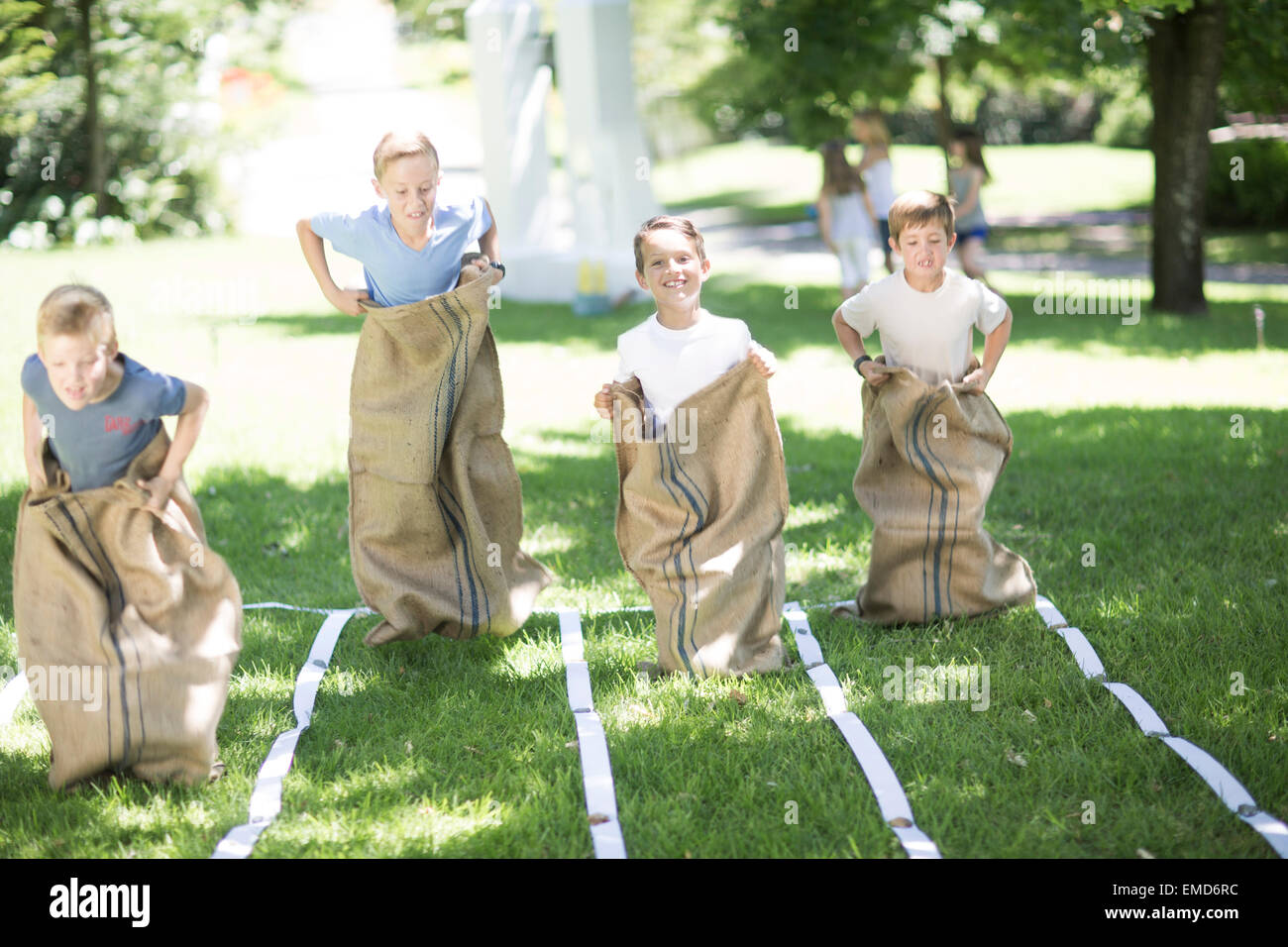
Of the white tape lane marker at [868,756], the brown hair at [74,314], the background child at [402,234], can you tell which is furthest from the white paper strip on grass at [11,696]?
the white tape lane marker at [868,756]

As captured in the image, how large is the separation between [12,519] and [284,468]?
1663 mm

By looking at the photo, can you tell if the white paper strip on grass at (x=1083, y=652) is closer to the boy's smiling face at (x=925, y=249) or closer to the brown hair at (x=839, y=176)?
the boy's smiling face at (x=925, y=249)

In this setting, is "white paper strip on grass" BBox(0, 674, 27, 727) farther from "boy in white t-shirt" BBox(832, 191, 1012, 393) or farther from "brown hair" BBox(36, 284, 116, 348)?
"boy in white t-shirt" BBox(832, 191, 1012, 393)

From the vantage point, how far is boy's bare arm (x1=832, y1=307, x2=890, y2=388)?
5.02 meters

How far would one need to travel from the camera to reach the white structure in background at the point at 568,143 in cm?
1462

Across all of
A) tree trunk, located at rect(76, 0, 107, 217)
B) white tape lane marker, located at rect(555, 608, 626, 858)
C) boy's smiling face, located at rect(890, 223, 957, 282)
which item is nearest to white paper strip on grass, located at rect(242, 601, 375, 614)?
white tape lane marker, located at rect(555, 608, 626, 858)

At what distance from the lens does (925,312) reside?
4.97 meters

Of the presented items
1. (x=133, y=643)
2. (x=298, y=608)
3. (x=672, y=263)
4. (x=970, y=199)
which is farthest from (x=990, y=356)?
(x=970, y=199)

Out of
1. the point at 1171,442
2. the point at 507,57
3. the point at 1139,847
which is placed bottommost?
the point at 1139,847

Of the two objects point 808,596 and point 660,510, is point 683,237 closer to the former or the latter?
point 660,510

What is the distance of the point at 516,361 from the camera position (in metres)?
11.6

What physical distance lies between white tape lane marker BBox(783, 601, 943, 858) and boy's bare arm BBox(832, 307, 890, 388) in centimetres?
110

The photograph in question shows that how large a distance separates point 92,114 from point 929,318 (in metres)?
21.9

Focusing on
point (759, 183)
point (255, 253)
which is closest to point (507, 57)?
point (255, 253)
